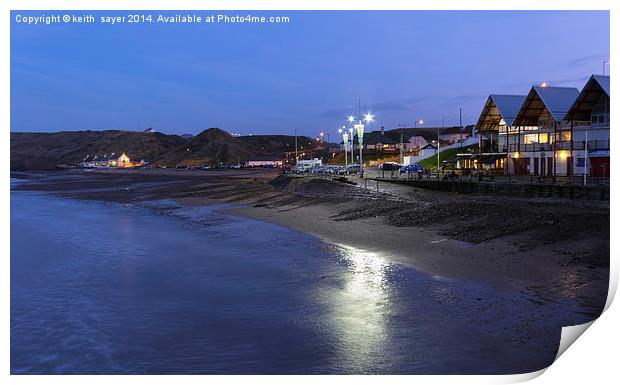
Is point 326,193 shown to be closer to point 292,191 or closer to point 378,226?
Answer: point 292,191

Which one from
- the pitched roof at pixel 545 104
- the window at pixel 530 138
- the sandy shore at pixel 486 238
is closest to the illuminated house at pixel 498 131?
the window at pixel 530 138

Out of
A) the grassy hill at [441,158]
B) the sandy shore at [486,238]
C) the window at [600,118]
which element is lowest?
the sandy shore at [486,238]

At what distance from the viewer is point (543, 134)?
56.6 metres

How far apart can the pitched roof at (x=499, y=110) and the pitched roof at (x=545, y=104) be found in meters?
2.77

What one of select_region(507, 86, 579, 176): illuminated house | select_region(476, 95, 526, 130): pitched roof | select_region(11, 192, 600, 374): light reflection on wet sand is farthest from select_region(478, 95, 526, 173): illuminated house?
select_region(11, 192, 600, 374): light reflection on wet sand

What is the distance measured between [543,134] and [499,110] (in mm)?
6766

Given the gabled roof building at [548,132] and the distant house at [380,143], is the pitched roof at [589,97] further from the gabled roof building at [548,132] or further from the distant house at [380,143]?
the distant house at [380,143]

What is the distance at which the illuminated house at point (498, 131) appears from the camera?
6072 cm

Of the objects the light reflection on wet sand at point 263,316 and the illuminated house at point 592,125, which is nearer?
the light reflection on wet sand at point 263,316

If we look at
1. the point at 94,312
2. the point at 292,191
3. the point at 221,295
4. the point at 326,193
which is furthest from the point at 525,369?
the point at 292,191

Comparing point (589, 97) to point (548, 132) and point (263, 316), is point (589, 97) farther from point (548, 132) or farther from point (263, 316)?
point (263, 316)

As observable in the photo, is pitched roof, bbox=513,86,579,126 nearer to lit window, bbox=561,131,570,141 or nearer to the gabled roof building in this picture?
the gabled roof building

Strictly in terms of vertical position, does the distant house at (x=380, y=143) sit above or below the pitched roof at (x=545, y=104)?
above

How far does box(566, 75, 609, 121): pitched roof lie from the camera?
44.4 m
